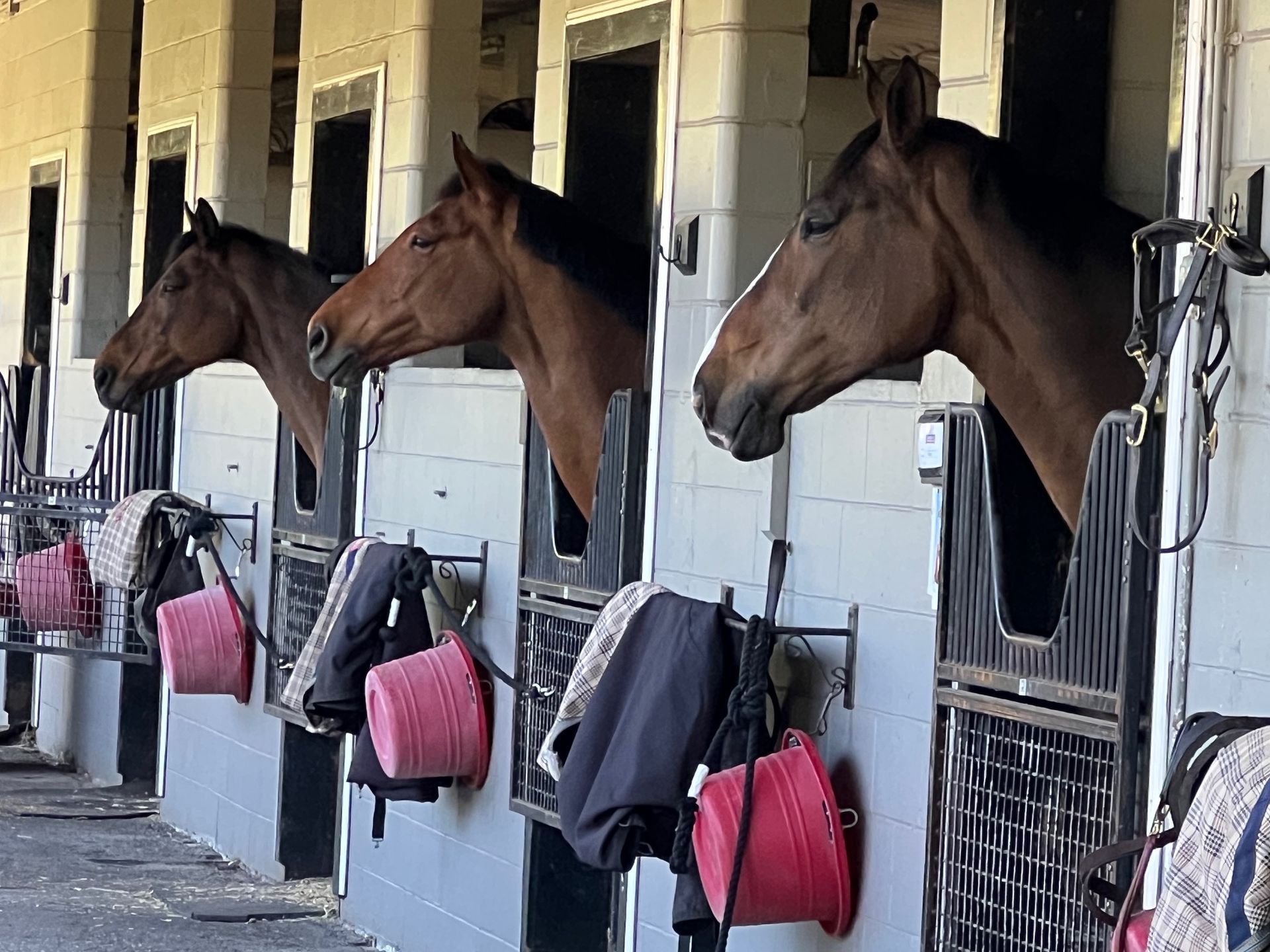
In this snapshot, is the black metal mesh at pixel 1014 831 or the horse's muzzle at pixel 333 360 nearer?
the black metal mesh at pixel 1014 831

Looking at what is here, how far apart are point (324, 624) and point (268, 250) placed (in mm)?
1267

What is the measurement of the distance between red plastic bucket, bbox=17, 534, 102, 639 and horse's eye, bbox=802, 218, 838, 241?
450 cm

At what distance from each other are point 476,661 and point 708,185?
144 cm

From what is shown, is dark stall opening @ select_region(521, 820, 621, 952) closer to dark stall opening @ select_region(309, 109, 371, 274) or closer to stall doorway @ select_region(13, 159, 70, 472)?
dark stall opening @ select_region(309, 109, 371, 274)

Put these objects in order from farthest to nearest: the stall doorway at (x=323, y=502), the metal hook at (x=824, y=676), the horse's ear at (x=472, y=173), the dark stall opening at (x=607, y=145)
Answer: the stall doorway at (x=323, y=502)
the dark stall opening at (x=607, y=145)
the horse's ear at (x=472, y=173)
the metal hook at (x=824, y=676)

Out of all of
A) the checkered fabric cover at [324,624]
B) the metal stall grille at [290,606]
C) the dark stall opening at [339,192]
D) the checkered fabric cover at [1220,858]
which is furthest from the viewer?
the dark stall opening at [339,192]

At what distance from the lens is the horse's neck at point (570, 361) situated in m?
4.29

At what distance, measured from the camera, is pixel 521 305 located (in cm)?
434

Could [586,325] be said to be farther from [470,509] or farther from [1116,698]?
[1116,698]

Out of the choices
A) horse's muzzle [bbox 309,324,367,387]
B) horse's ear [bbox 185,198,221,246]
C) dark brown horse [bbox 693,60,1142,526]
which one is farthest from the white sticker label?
horse's ear [bbox 185,198,221,246]

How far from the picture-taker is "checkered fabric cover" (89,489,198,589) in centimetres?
642

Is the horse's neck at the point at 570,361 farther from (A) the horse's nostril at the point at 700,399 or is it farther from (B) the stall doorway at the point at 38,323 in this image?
(B) the stall doorway at the point at 38,323

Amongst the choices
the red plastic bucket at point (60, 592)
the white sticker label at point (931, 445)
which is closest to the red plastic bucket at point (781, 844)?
the white sticker label at point (931, 445)

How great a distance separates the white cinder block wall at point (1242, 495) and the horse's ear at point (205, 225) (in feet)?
12.2
